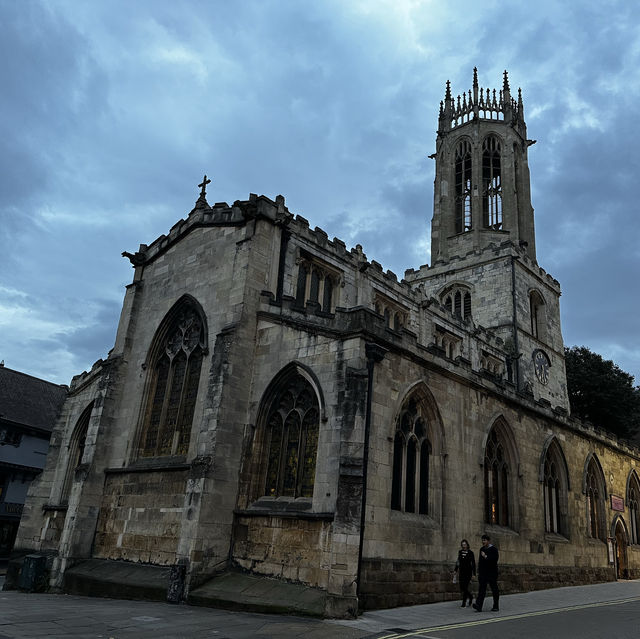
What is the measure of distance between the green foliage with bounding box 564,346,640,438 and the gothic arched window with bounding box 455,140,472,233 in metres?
13.6

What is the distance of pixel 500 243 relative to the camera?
37500mm

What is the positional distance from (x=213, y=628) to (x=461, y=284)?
102 feet

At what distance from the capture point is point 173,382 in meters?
18.6

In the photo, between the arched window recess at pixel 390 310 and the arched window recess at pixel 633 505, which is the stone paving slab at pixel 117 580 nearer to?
the arched window recess at pixel 390 310

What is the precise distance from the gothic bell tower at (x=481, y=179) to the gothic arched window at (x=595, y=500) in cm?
1747

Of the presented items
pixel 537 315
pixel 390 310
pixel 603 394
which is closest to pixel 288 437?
pixel 390 310

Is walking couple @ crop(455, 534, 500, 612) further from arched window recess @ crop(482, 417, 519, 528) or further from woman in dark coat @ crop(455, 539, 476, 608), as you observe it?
arched window recess @ crop(482, 417, 519, 528)

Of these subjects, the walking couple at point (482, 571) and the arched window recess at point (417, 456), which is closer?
the walking couple at point (482, 571)

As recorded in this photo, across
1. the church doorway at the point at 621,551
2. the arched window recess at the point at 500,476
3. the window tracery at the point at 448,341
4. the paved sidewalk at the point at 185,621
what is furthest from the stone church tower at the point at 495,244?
the paved sidewalk at the point at 185,621

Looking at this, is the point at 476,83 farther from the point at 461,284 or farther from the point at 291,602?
the point at 291,602

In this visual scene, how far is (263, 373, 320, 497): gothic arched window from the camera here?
46.8ft

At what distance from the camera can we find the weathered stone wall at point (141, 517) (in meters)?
15.7

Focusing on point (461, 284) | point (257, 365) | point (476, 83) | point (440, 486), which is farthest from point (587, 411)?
point (257, 365)

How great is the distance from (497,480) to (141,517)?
1097 centimetres
